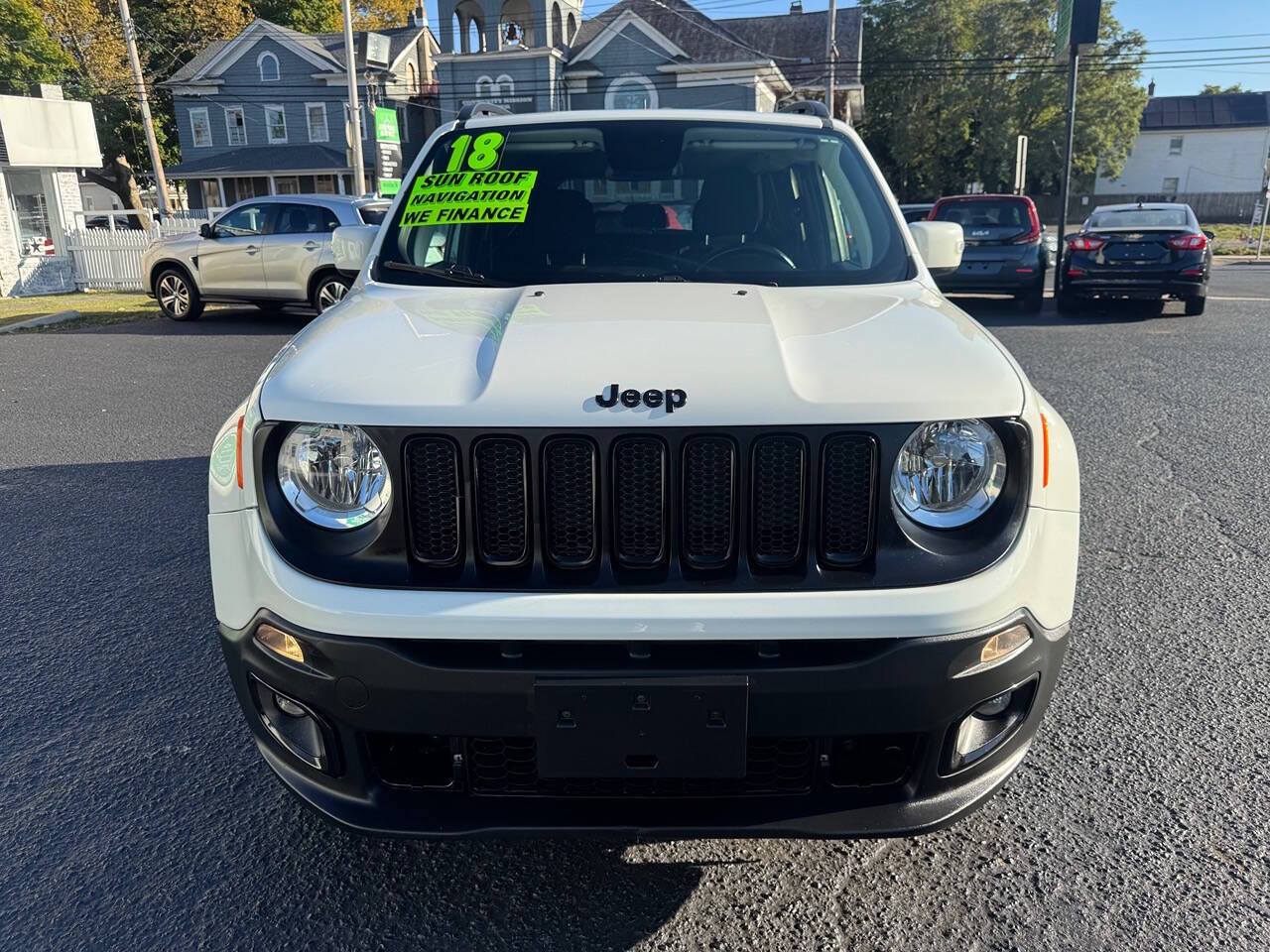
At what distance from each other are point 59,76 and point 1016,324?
46.8 metres

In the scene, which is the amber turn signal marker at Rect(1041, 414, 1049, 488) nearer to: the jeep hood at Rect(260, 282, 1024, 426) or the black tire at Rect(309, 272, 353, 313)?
the jeep hood at Rect(260, 282, 1024, 426)

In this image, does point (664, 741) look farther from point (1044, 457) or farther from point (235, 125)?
point (235, 125)

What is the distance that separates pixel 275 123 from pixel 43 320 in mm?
30963

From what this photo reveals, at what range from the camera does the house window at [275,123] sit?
41219 millimetres

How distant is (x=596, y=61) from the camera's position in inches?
1436

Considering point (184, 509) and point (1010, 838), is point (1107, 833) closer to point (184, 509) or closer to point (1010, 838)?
point (1010, 838)

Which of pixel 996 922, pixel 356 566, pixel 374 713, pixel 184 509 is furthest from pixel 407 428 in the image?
pixel 184 509

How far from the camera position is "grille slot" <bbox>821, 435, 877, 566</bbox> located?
6.19ft

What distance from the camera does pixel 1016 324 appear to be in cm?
1249

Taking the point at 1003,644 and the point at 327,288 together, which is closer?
the point at 1003,644

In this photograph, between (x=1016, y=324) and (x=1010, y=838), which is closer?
(x=1010, y=838)

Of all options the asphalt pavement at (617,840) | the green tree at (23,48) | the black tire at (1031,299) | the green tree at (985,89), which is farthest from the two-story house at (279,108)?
the asphalt pavement at (617,840)

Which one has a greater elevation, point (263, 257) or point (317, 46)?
point (317, 46)

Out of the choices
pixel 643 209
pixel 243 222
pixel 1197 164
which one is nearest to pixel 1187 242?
pixel 643 209
